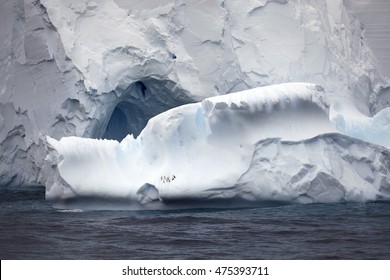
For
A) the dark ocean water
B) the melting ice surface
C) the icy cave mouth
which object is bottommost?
the dark ocean water

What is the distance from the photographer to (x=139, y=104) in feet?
55.5

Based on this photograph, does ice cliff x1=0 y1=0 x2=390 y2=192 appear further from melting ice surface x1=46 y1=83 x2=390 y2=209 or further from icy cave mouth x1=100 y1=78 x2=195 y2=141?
melting ice surface x1=46 y1=83 x2=390 y2=209

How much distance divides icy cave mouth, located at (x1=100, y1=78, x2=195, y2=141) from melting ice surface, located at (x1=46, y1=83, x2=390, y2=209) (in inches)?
103

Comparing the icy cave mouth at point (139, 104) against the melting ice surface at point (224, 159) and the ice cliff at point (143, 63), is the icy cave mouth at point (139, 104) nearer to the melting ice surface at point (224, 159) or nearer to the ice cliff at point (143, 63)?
the ice cliff at point (143, 63)

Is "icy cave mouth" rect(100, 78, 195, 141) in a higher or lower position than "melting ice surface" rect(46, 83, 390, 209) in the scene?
higher

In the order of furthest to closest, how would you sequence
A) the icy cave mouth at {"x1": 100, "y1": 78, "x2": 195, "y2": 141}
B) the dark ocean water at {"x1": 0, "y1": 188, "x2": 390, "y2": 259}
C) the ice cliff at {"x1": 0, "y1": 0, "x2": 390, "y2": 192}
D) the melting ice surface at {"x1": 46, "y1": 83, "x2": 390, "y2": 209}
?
the icy cave mouth at {"x1": 100, "y1": 78, "x2": 195, "y2": 141} → the ice cliff at {"x1": 0, "y1": 0, "x2": 390, "y2": 192} → the melting ice surface at {"x1": 46, "y1": 83, "x2": 390, "y2": 209} → the dark ocean water at {"x1": 0, "y1": 188, "x2": 390, "y2": 259}

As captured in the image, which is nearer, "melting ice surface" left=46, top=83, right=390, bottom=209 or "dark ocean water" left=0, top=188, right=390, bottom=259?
"dark ocean water" left=0, top=188, right=390, bottom=259

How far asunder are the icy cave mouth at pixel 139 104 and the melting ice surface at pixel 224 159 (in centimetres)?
262

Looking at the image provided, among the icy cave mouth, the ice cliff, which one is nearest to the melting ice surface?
the ice cliff

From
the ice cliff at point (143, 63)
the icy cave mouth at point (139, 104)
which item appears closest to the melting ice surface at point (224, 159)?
the ice cliff at point (143, 63)

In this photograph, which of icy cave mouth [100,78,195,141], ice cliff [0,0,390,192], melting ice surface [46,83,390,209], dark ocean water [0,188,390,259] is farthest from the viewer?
icy cave mouth [100,78,195,141]

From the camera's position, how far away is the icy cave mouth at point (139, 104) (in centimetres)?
1639

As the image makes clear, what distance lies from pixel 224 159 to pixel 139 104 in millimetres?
3813

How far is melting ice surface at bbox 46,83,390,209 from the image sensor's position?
13375 mm
